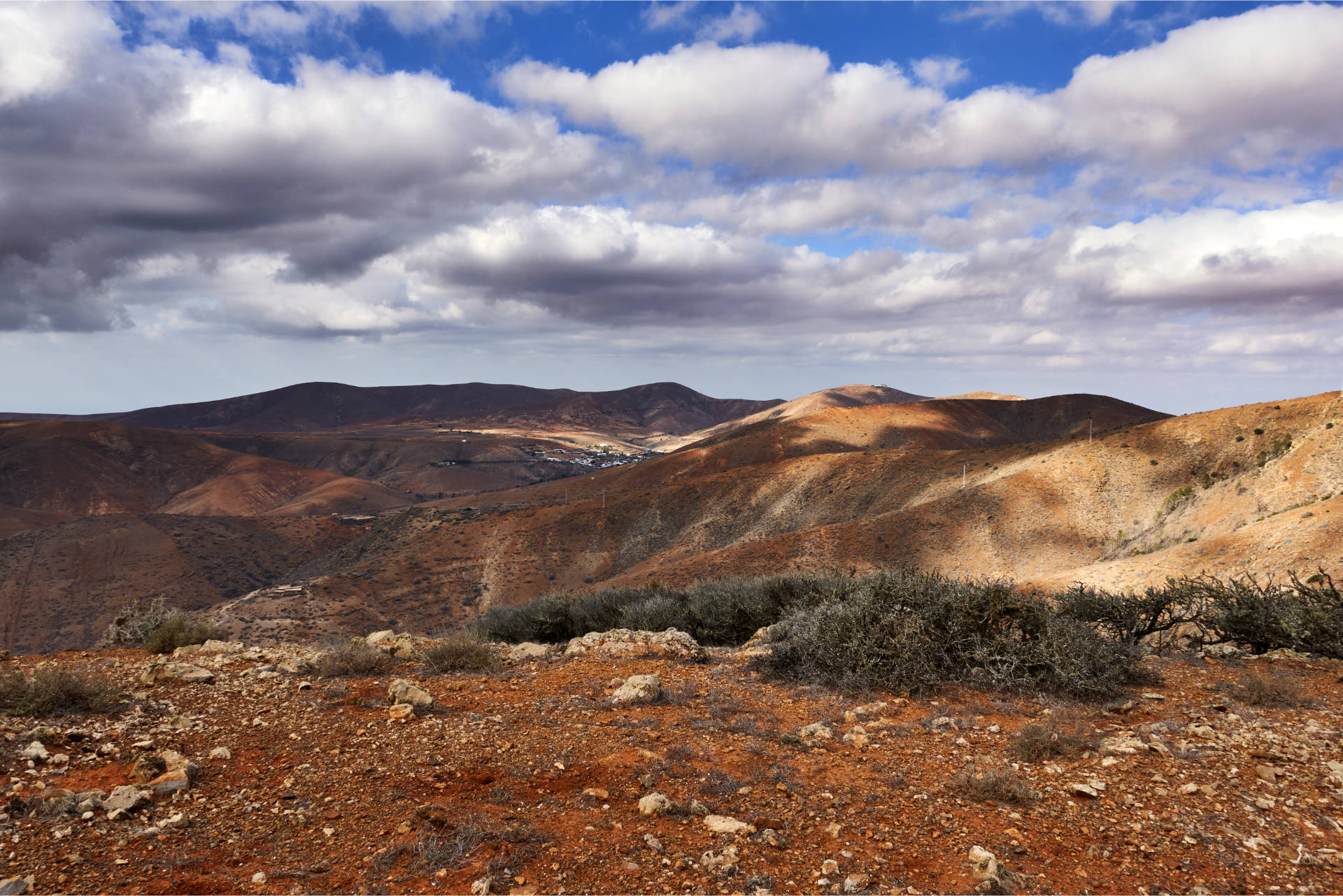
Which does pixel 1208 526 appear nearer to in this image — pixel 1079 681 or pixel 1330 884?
pixel 1079 681

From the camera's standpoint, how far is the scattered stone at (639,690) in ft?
24.5

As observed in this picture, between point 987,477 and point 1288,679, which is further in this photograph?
point 987,477

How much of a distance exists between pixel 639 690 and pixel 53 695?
17.9ft

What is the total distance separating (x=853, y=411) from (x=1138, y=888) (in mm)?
85152

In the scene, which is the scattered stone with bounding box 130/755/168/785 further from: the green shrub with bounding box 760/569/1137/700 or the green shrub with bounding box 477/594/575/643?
the green shrub with bounding box 477/594/575/643

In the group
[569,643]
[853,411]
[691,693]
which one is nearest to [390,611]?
[569,643]

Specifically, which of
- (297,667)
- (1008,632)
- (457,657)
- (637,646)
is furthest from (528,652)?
(1008,632)

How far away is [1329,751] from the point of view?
5504 millimetres

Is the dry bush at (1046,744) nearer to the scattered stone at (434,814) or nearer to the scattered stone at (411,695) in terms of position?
the scattered stone at (434,814)

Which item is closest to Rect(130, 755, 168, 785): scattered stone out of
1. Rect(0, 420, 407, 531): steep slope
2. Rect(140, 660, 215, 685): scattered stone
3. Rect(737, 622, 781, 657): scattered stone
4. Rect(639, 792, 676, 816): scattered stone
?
Rect(140, 660, 215, 685): scattered stone

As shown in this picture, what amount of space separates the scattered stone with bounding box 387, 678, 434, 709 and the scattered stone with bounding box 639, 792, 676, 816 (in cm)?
306

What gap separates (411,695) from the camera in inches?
273

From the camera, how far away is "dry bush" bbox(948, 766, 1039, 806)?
4.93 meters

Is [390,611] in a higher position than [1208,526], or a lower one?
lower
